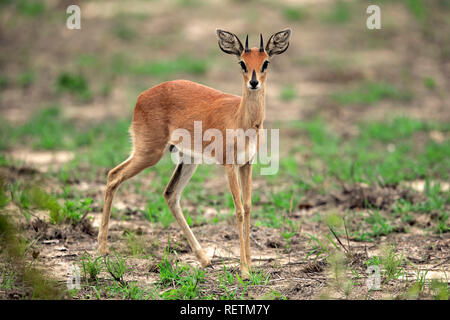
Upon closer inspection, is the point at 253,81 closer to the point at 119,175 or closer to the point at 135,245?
the point at 119,175

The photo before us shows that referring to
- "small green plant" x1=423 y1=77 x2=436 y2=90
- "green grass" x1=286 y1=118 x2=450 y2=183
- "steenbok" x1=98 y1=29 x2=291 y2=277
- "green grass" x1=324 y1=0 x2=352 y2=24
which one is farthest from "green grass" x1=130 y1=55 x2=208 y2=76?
"steenbok" x1=98 y1=29 x2=291 y2=277

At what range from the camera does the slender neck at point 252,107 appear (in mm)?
4672

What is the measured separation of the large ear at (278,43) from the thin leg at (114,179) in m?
1.54

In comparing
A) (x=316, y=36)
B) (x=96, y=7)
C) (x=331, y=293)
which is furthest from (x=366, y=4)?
(x=331, y=293)

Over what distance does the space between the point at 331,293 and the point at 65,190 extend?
336cm

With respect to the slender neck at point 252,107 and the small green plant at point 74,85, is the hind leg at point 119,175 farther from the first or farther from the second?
the small green plant at point 74,85

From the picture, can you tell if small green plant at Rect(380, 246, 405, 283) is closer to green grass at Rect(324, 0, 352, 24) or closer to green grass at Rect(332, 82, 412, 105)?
green grass at Rect(332, 82, 412, 105)

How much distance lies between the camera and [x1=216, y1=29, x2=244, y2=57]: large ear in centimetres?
460

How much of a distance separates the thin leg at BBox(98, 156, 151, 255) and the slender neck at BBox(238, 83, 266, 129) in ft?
3.48

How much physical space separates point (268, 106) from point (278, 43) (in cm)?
623

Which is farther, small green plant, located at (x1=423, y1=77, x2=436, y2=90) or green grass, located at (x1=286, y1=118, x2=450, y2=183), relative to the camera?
small green plant, located at (x1=423, y1=77, x2=436, y2=90)

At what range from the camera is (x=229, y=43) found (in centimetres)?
464

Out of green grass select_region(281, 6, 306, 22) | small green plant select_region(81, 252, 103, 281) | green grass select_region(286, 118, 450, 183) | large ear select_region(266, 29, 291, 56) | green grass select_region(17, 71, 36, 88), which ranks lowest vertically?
small green plant select_region(81, 252, 103, 281)
